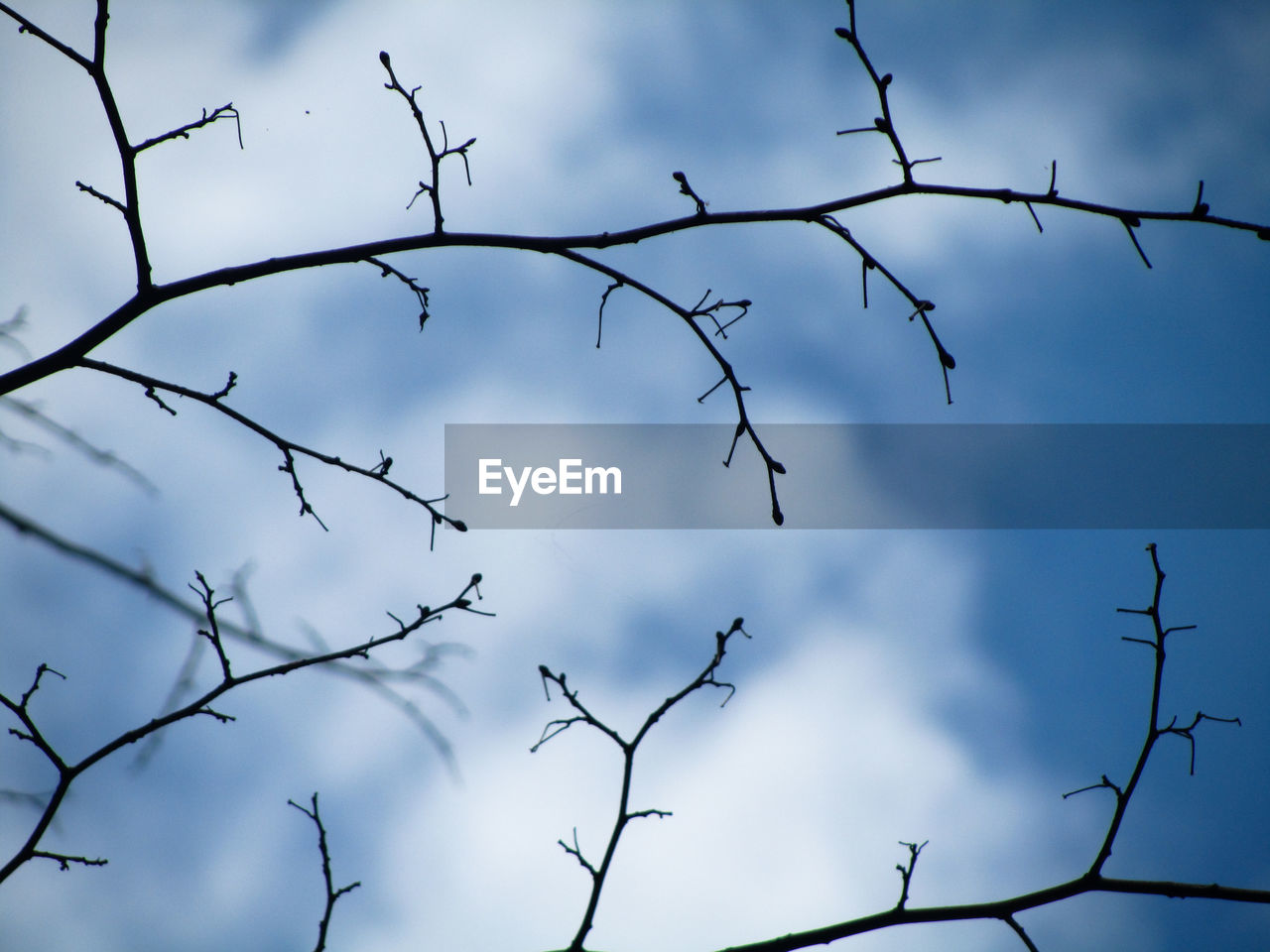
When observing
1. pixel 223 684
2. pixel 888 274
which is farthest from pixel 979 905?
pixel 223 684

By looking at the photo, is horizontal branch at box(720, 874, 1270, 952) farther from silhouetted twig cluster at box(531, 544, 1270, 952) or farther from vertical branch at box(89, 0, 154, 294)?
vertical branch at box(89, 0, 154, 294)

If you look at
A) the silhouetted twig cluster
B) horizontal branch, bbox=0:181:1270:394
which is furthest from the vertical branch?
the silhouetted twig cluster

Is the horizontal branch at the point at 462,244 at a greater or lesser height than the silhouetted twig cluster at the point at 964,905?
greater

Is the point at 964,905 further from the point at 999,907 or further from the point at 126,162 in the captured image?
the point at 126,162

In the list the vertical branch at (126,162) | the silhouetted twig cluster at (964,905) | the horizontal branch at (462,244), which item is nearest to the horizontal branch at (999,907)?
the silhouetted twig cluster at (964,905)

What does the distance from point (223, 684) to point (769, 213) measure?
9.03 feet

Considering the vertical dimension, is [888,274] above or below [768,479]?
above

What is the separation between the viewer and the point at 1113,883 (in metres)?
2.75

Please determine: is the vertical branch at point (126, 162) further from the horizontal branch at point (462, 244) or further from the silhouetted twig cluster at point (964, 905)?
the silhouetted twig cluster at point (964, 905)

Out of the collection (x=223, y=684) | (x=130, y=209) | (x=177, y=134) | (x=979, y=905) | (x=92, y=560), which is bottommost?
(x=979, y=905)

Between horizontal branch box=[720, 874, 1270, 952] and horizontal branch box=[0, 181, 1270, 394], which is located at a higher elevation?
horizontal branch box=[0, 181, 1270, 394]

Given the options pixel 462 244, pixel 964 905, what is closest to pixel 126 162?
pixel 462 244

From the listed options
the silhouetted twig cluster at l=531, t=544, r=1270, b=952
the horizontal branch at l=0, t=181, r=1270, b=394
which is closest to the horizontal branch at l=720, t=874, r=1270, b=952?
the silhouetted twig cluster at l=531, t=544, r=1270, b=952

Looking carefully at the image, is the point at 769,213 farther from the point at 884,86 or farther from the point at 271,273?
the point at 271,273
